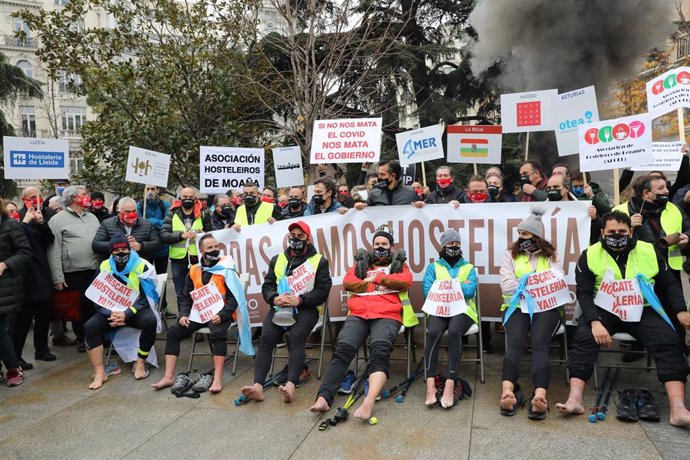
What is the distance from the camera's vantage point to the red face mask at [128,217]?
6816mm

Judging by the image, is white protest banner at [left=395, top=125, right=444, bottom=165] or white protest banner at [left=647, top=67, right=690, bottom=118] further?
white protest banner at [left=395, top=125, right=444, bottom=165]

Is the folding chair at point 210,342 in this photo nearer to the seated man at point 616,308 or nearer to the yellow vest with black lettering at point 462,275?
the yellow vest with black lettering at point 462,275

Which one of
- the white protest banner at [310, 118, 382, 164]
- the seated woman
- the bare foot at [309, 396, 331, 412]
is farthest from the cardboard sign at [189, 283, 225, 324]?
the white protest banner at [310, 118, 382, 164]

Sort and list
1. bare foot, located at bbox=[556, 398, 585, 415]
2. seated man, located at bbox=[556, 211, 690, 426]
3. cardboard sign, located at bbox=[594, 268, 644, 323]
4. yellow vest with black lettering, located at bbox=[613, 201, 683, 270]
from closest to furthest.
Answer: bare foot, located at bbox=[556, 398, 585, 415] → seated man, located at bbox=[556, 211, 690, 426] → cardboard sign, located at bbox=[594, 268, 644, 323] → yellow vest with black lettering, located at bbox=[613, 201, 683, 270]

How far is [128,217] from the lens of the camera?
684 cm

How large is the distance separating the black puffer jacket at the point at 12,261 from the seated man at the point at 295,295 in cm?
250

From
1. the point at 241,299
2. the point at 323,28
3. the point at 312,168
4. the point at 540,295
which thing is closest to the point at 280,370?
the point at 241,299

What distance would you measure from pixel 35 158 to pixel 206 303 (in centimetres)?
368

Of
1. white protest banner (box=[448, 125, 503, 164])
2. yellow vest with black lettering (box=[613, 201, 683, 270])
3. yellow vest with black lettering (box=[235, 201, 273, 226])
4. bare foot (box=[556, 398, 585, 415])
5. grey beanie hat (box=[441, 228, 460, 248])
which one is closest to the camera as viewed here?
bare foot (box=[556, 398, 585, 415])

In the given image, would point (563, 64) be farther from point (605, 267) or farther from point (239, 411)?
point (239, 411)

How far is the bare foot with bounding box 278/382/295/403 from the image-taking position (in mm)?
4914

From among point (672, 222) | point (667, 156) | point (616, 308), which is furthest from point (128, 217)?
point (667, 156)

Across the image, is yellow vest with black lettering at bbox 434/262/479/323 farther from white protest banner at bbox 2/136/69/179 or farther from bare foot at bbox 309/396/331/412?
white protest banner at bbox 2/136/69/179

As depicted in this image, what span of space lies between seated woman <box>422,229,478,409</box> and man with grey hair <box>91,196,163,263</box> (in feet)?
11.6
